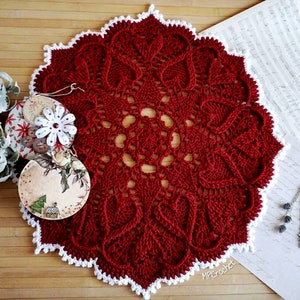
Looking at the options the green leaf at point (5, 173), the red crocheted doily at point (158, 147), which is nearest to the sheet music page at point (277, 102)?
the red crocheted doily at point (158, 147)

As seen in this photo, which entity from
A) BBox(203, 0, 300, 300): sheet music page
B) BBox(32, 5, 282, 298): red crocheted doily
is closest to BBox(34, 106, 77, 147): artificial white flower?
BBox(32, 5, 282, 298): red crocheted doily

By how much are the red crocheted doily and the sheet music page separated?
0.11 feet

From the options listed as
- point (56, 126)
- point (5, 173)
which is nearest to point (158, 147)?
point (56, 126)

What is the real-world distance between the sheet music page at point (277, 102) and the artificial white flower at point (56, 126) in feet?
1.30

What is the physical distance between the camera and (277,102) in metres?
0.91

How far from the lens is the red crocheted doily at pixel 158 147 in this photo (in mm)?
854

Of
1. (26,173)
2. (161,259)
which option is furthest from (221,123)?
(26,173)

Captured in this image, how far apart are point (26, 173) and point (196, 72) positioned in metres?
0.44

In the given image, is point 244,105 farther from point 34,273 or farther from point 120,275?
point 34,273

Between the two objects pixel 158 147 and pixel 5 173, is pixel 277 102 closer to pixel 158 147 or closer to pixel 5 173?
pixel 158 147

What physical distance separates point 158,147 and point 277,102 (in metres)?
0.30

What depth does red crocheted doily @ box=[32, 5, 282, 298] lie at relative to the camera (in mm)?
854

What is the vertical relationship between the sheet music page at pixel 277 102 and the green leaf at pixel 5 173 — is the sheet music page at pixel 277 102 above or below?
above

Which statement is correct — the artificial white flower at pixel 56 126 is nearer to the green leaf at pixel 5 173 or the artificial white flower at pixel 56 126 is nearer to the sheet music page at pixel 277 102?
the green leaf at pixel 5 173
